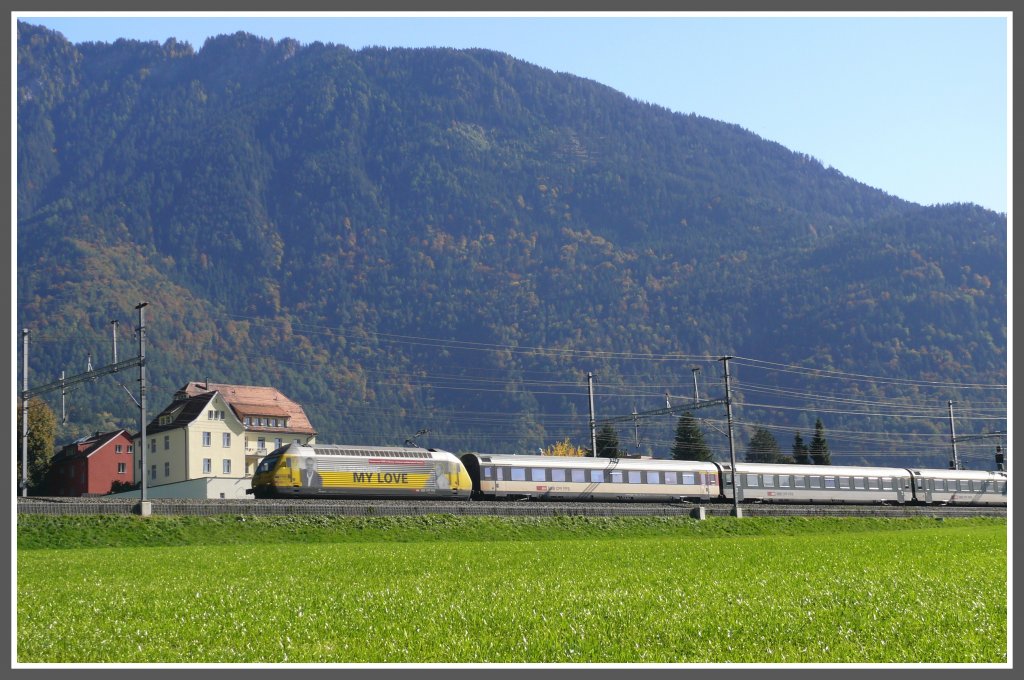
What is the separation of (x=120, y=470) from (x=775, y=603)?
104001 mm

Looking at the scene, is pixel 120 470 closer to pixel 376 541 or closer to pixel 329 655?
pixel 376 541

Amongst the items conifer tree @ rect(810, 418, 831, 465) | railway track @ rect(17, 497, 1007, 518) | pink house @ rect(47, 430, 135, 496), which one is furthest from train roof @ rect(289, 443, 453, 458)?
conifer tree @ rect(810, 418, 831, 465)

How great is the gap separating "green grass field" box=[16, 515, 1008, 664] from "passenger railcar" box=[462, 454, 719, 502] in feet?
80.4

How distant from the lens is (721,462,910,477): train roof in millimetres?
71188

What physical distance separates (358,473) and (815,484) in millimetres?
30576

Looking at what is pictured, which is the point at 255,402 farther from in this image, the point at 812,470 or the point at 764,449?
the point at 812,470

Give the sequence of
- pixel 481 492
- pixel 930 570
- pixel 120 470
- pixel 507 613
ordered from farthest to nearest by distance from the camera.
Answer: pixel 120 470, pixel 481 492, pixel 930 570, pixel 507 613

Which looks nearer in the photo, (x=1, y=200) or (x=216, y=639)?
(x=1, y=200)

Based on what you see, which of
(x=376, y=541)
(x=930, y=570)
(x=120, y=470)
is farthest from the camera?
(x=120, y=470)

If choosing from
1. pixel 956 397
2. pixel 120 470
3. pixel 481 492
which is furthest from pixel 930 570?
pixel 956 397

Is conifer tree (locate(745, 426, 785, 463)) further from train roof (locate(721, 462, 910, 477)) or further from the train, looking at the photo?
train roof (locate(721, 462, 910, 477))

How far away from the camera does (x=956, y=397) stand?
19625cm

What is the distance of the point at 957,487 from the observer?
265ft

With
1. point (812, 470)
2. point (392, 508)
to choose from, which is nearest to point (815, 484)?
point (812, 470)
